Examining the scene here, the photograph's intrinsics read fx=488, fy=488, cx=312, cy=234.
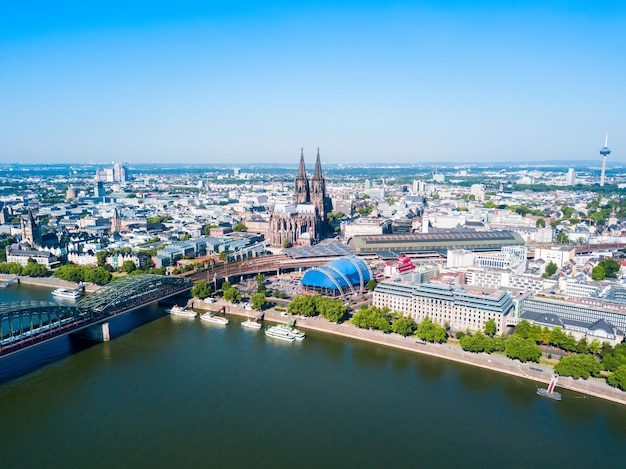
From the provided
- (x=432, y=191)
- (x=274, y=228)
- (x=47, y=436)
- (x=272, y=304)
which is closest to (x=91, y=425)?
(x=47, y=436)

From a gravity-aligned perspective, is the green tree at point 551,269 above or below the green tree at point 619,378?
above

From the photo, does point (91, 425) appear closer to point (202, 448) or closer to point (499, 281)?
point (202, 448)

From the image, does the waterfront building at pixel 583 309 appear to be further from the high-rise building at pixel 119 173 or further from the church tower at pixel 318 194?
the high-rise building at pixel 119 173

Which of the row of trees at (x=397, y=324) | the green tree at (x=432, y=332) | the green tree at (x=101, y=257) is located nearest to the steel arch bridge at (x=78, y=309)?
the row of trees at (x=397, y=324)

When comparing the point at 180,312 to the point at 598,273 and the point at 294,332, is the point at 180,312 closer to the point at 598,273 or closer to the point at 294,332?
the point at 294,332

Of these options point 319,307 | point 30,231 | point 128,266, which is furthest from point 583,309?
point 30,231

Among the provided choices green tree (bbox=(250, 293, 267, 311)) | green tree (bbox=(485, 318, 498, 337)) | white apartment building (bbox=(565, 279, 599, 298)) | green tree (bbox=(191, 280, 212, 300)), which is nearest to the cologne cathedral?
green tree (bbox=(191, 280, 212, 300))
